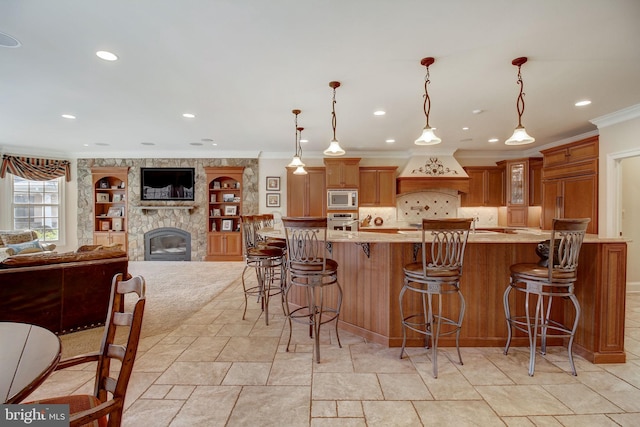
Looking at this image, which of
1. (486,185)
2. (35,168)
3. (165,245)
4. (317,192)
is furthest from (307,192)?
(35,168)

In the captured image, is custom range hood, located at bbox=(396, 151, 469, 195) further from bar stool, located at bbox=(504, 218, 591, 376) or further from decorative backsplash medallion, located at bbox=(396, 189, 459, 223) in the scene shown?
bar stool, located at bbox=(504, 218, 591, 376)

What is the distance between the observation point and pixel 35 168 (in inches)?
245

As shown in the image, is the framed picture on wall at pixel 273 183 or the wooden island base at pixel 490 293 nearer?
the wooden island base at pixel 490 293

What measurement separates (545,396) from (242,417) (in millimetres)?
2008

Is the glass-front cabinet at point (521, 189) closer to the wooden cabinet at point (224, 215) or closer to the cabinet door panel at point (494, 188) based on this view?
the cabinet door panel at point (494, 188)

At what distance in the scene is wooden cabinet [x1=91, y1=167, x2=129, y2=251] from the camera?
671 centimetres

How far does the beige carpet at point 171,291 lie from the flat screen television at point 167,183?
161 centimetres

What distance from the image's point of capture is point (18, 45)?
236 centimetres

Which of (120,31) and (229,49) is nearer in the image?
(120,31)

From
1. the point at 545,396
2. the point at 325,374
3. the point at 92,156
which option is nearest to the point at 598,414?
the point at 545,396

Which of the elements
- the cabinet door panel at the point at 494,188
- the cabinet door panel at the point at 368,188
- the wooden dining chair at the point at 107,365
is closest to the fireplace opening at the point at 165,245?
A: the cabinet door panel at the point at 368,188

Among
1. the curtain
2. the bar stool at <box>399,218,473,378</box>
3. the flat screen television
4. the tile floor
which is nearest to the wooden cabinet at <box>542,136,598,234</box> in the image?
the tile floor

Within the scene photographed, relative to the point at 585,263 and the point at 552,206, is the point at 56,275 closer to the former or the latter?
the point at 585,263

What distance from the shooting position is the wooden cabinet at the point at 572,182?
14.2ft
